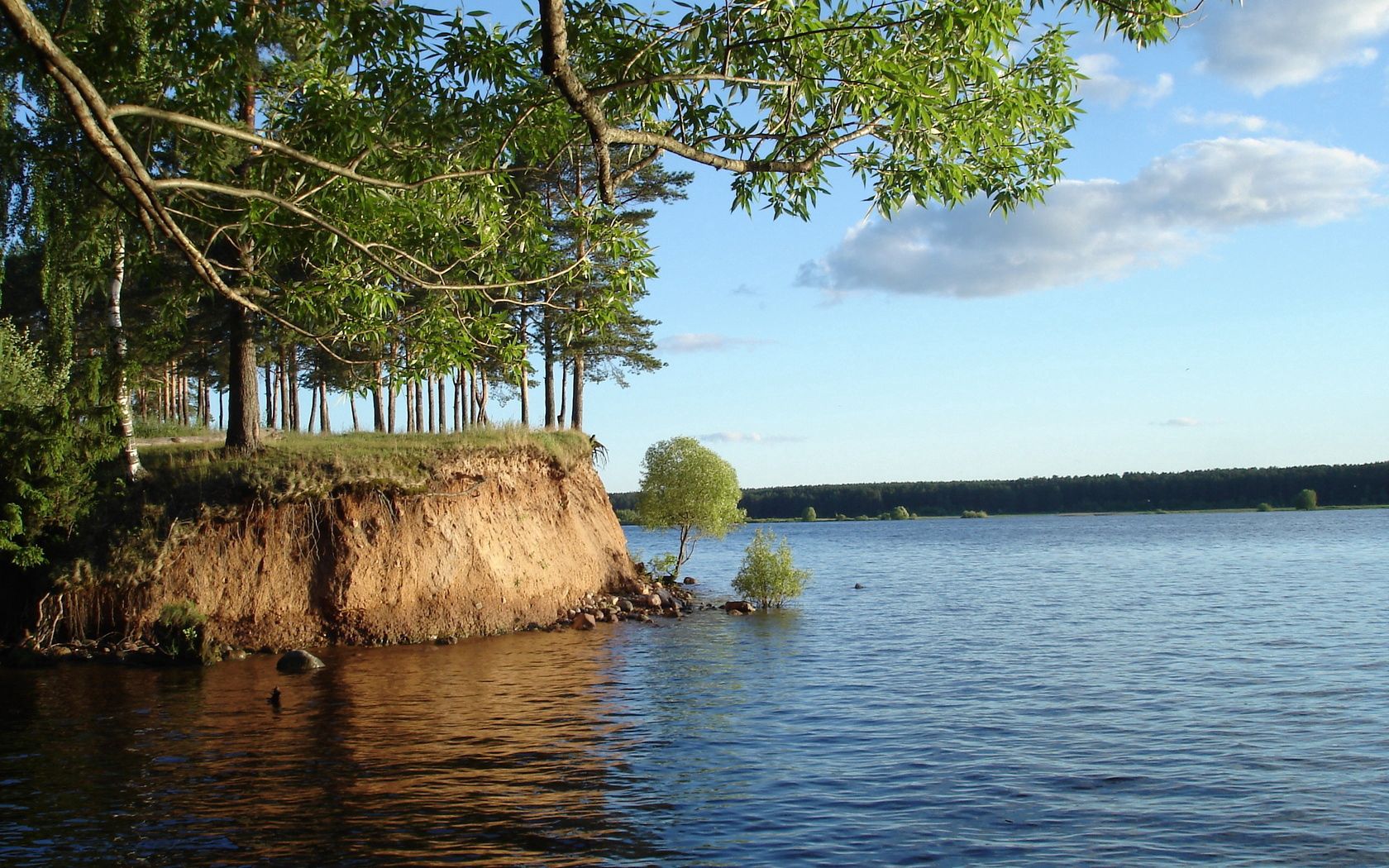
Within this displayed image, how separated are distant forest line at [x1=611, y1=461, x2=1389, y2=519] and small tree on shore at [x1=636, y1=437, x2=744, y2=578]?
3247 inches

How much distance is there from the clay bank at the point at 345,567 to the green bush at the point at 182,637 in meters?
0.25

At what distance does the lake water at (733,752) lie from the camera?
36.6 ft

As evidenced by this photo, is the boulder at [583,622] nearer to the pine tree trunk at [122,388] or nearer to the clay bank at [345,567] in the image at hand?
the clay bank at [345,567]

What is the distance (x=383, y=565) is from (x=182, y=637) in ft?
16.2

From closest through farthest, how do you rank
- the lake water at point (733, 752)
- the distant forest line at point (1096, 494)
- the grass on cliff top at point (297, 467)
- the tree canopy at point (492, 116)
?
the tree canopy at point (492, 116) → the lake water at point (733, 752) → the grass on cliff top at point (297, 467) → the distant forest line at point (1096, 494)

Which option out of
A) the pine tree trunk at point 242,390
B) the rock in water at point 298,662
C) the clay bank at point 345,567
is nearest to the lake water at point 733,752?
the rock in water at point 298,662

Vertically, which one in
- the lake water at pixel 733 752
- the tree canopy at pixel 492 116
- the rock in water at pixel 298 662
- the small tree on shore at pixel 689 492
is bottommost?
the lake water at pixel 733 752

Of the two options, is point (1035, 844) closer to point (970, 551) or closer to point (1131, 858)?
point (1131, 858)

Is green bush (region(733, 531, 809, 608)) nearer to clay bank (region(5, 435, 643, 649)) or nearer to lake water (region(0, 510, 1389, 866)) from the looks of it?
lake water (region(0, 510, 1389, 866))

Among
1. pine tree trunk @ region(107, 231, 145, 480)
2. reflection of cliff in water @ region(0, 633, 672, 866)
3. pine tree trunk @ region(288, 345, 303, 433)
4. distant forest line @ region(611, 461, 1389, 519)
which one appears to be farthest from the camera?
distant forest line @ region(611, 461, 1389, 519)

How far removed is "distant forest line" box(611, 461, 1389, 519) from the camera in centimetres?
14200

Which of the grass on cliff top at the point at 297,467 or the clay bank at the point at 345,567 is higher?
the grass on cliff top at the point at 297,467

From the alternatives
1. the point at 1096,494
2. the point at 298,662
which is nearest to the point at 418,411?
the point at 298,662

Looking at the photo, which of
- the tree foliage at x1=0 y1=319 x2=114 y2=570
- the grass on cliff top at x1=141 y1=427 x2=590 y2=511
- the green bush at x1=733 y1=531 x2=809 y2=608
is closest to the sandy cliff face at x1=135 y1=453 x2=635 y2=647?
the grass on cliff top at x1=141 y1=427 x2=590 y2=511
